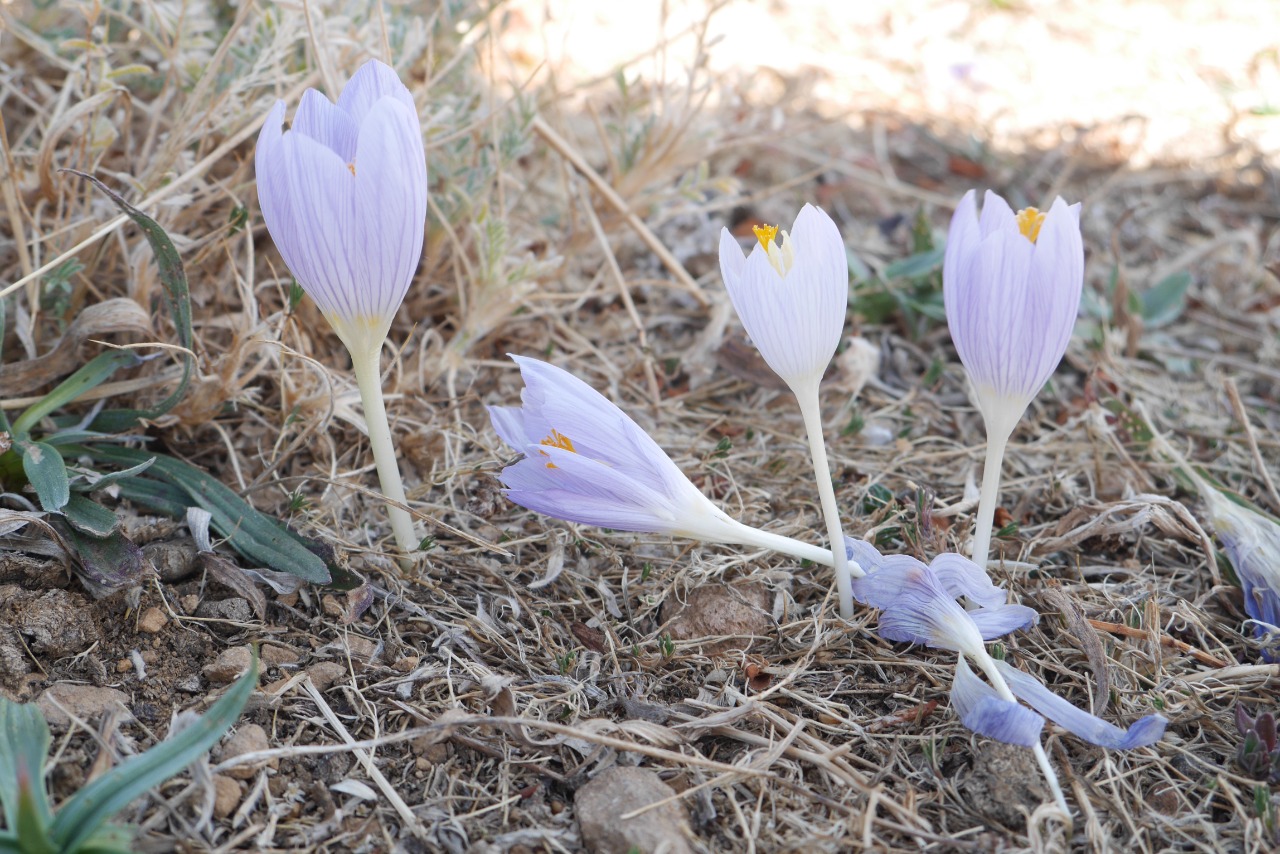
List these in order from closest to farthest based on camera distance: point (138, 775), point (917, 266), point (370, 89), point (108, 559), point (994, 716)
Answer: point (138, 775) → point (994, 716) → point (370, 89) → point (108, 559) → point (917, 266)

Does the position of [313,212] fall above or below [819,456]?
above

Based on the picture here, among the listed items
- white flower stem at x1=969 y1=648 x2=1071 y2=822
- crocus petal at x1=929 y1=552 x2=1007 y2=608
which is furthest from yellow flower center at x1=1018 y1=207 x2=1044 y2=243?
white flower stem at x1=969 y1=648 x2=1071 y2=822

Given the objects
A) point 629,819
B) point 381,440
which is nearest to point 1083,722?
point 629,819

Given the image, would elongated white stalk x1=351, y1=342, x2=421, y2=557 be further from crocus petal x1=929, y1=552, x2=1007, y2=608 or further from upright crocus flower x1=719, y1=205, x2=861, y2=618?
crocus petal x1=929, y1=552, x2=1007, y2=608

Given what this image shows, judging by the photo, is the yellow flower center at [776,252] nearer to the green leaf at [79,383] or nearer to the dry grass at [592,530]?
the dry grass at [592,530]

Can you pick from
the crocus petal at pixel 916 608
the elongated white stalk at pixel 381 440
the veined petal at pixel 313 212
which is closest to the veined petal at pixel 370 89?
the veined petal at pixel 313 212

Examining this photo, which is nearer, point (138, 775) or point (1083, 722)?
point (138, 775)

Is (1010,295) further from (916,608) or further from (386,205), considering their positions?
(386,205)
